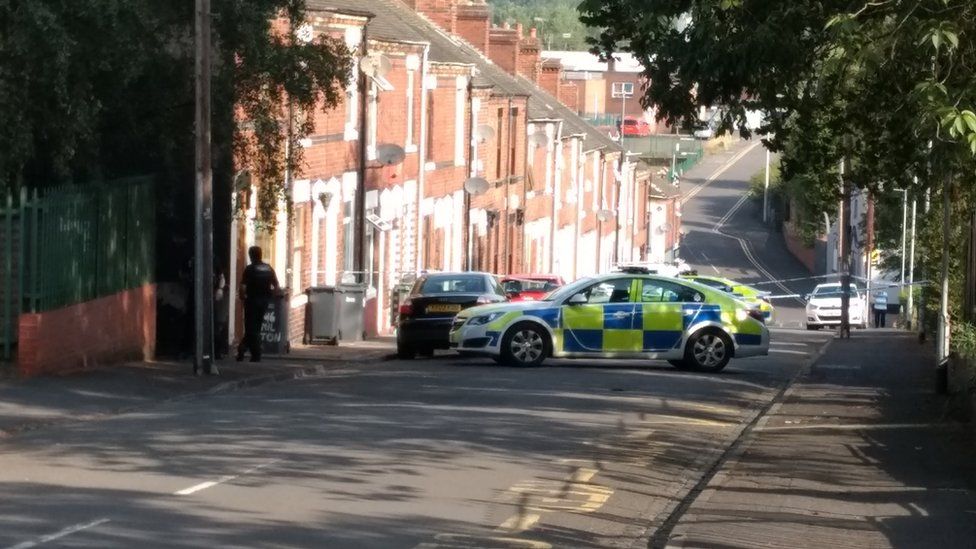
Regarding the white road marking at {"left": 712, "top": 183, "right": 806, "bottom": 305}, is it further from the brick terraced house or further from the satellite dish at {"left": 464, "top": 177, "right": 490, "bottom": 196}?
the satellite dish at {"left": 464, "top": 177, "right": 490, "bottom": 196}

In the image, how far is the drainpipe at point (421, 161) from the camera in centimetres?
3831

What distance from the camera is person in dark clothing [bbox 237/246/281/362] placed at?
80.0 ft

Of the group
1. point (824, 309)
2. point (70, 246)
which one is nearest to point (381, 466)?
point (70, 246)

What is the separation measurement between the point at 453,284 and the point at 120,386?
9.85m

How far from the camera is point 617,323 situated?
2488 cm

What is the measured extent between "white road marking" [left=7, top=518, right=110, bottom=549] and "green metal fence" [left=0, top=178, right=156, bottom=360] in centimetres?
974

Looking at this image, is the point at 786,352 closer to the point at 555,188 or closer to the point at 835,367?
the point at 835,367

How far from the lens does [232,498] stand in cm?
1113

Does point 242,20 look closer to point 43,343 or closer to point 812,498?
point 43,343

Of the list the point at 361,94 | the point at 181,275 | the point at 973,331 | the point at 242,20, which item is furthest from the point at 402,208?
the point at 973,331

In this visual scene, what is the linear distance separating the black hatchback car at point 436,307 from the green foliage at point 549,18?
12385 centimetres

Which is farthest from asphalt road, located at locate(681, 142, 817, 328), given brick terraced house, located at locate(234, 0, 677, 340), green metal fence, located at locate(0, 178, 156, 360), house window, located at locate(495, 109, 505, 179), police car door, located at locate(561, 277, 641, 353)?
green metal fence, located at locate(0, 178, 156, 360)

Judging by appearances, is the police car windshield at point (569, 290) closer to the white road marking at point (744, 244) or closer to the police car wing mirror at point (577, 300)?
the police car wing mirror at point (577, 300)

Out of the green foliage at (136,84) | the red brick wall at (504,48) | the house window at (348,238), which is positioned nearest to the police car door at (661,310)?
the green foliage at (136,84)
